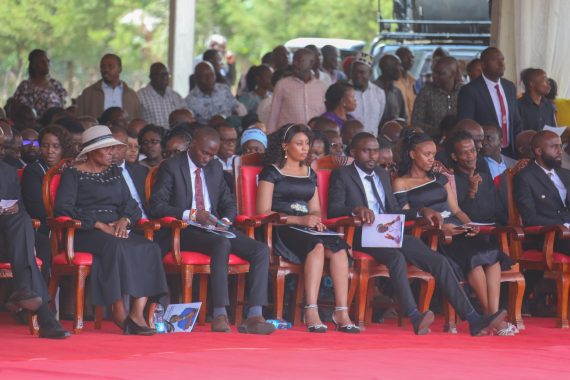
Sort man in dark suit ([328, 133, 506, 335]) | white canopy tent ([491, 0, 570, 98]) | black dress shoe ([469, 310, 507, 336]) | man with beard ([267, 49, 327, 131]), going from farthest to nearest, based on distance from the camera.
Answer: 1. white canopy tent ([491, 0, 570, 98])
2. man with beard ([267, 49, 327, 131])
3. man in dark suit ([328, 133, 506, 335])
4. black dress shoe ([469, 310, 507, 336])

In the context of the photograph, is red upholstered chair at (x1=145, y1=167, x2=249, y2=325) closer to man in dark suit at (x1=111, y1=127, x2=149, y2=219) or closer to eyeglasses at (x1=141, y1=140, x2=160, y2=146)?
man in dark suit at (x1=111, y1=127, x2=149, y2=219)

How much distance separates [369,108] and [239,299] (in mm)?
4871

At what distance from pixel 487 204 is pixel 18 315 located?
3.57 metres

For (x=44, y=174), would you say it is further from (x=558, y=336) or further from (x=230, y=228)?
(x=558, y=336)

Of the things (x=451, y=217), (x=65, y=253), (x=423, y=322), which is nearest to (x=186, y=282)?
(x=65, y=253)

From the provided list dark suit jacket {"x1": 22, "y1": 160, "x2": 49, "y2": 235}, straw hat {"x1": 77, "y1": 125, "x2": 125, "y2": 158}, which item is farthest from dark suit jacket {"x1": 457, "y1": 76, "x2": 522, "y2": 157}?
dark suit jacket {"x1": 22, "y1": 160, "x2": 49, "y2": 235}

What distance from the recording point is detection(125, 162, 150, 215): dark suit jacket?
389 inches

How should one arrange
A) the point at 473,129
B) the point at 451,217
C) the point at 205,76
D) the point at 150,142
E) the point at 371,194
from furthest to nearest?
the point at 205,76 < the point at 473,129 < the point at 150,142 < the point at 451,217 < the point at 371,194

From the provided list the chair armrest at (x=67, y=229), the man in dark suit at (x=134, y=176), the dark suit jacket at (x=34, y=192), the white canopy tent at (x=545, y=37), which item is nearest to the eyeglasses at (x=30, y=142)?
the man in dark suit at (x=134, y=176)

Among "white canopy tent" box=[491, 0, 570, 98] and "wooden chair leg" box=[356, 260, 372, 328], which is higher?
"white canopy tent" box=[491, 0, 570, 98]

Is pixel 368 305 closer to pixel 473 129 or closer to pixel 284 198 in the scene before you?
pixel 284 198

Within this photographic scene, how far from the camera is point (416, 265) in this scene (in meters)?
9.66

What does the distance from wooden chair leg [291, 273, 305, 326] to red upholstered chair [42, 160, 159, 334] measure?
1.15 meters

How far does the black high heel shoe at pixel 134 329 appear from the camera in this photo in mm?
8672
